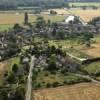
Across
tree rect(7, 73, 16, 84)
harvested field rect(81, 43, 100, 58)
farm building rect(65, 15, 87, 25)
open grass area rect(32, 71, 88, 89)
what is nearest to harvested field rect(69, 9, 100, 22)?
farm building rect(65, 15, 87, 25)

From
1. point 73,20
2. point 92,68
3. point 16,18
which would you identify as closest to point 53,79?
point 92,68

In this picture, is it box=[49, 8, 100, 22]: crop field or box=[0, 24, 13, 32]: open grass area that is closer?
box=[0, 24, 13, 32]: open grass area

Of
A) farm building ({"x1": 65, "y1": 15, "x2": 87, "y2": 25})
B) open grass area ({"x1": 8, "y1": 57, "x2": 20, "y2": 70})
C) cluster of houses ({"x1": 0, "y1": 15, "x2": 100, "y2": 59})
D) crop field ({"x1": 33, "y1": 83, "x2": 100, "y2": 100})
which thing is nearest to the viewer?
crop field ({"x1": 33, "y1": 83, "x2": 100, "y2": 100})

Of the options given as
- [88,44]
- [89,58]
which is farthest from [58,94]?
[88,44]

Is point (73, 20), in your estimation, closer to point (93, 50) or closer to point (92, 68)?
point (93, 50)

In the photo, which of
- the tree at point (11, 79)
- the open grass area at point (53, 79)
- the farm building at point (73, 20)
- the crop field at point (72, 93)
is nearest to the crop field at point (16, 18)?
the farm building at point (73, 20)

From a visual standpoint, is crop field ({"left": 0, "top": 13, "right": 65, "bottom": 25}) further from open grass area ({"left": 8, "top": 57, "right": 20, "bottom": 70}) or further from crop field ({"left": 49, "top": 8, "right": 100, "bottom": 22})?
open grass area ({"left": 8, "top": 57, "right": 20, "bottom": 70})

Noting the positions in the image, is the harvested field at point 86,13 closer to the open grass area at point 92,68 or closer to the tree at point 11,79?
the open grass area at point 92,68

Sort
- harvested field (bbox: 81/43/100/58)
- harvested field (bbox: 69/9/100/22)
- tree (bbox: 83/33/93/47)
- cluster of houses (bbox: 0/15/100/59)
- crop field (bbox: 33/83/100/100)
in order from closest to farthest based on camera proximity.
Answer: crop field (bbox: 33/83/100/100) → harvested field (bbox: 81/43/100/58) → tree (bbox: 83/33/93/47) → cluster of houses (bbox: 0/15/100/59) → harvested field (bbox: 69/9/100/22)
